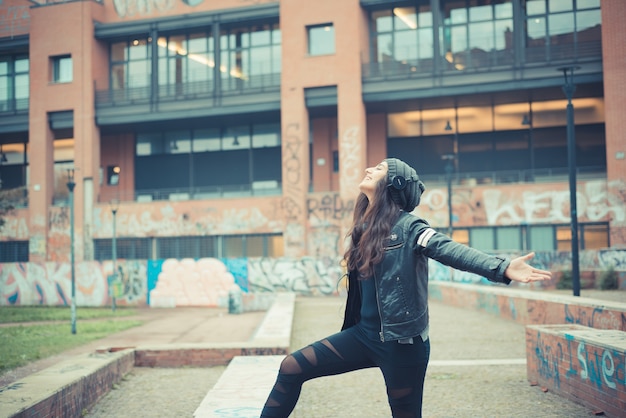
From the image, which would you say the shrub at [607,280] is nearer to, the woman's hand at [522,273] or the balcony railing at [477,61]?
the balcony railing at [477,61]

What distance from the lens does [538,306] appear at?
1324 centimetres

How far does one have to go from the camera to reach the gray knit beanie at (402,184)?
3676 mm

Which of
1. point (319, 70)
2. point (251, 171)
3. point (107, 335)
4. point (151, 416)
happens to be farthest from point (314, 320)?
point (251, 171)

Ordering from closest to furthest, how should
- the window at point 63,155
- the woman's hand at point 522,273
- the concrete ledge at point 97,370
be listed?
the woman's hand at point 522,273
the concrete ledge at point 97,370
the window at point 63,155

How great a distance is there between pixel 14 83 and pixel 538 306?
3608 cm

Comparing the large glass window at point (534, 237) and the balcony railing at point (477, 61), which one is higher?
the balcony railing at point (477, 61)

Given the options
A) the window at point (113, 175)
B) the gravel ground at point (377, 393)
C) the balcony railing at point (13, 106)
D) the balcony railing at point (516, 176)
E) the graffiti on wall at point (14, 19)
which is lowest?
the gravel ground at point (377, 393)

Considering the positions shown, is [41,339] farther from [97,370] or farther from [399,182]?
[399,182]

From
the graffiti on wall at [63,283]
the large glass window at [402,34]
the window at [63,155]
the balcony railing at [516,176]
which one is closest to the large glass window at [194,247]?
the graffiti on wall at [63,283]

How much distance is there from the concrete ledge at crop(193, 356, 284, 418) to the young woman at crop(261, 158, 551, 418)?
205 centimetres

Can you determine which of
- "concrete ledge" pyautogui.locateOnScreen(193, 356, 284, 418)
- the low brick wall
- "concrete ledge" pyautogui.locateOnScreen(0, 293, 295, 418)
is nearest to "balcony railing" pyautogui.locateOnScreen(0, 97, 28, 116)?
"concrete ledge" pyautogui.locateOnScreen(0, 293, 295, 418)

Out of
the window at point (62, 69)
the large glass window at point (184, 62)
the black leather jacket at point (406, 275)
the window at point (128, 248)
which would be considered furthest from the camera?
the window at point (62, 69)

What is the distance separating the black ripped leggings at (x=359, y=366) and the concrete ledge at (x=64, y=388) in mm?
2418

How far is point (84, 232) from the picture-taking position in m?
36.8
